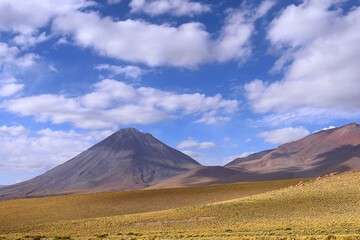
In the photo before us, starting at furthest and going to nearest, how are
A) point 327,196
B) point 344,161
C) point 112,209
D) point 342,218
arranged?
point 344,161
point 112,209
point 327,196
point 342,218

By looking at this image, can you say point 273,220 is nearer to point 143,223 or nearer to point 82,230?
point 143,223

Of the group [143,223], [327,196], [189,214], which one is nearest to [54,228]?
[143,223]

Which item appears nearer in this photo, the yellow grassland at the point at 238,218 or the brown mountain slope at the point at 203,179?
the yellow grassland at the point at 238,218

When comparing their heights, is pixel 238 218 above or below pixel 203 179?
below

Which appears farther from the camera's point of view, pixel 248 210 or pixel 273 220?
pixel 248 210

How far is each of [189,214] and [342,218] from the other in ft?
54.5

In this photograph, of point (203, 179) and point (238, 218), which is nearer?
point (238, 218)

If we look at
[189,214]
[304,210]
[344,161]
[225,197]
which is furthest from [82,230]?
[344,161]

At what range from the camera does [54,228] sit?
120 ft

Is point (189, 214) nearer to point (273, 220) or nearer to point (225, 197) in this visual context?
point (273, 220)

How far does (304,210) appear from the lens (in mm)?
36500

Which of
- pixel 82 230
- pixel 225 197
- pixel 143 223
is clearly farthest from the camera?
pixel 225 197

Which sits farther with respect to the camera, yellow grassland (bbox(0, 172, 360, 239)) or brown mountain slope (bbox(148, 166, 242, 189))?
brown mountain slope (bbox(148, 166, 242, 189))

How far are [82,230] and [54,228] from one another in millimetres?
4889
